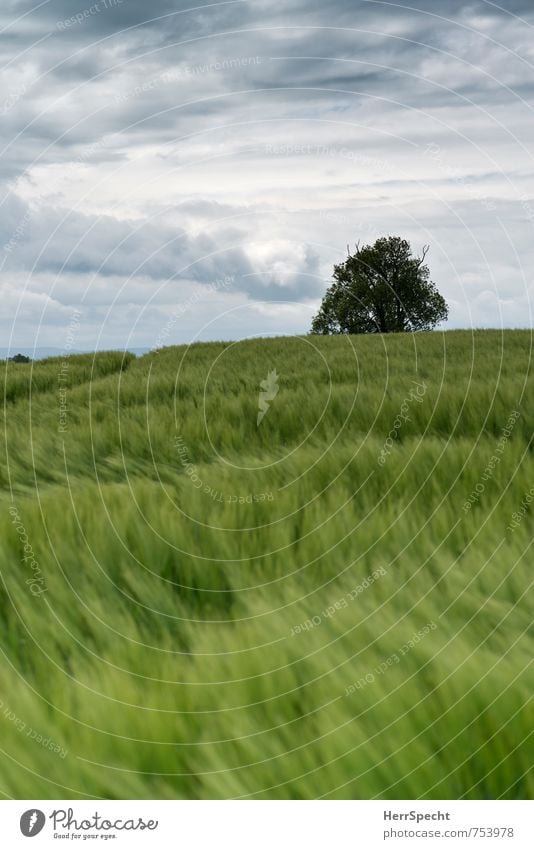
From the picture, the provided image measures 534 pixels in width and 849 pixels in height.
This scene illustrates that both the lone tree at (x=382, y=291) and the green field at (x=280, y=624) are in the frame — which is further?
the lone tree at (x=382, y=291)

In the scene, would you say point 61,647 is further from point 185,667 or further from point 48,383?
point 48,383

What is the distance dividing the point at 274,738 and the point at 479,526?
99 centimetres

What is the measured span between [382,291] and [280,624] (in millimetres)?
29222

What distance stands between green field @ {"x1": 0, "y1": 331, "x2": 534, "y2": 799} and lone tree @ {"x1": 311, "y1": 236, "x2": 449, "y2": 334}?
82.6 feet

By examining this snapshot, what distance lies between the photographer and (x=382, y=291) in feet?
97.2

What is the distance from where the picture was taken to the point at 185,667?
Answer: 1383 mm

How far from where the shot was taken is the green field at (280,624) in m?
1.14

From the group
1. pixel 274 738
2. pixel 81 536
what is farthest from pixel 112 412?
pixel 274 738
